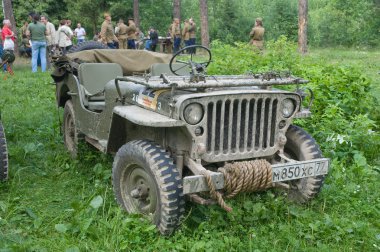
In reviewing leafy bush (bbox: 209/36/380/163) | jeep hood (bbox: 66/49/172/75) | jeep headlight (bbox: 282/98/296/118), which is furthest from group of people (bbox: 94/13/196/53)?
jeep headlight (bbox: 282/98/296/118)

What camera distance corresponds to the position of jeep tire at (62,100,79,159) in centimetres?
644

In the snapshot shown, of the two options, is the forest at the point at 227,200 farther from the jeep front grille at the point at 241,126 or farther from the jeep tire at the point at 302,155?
the jeep front grille at the point at 241,126

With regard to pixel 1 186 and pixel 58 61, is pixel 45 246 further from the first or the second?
pixel 58 61

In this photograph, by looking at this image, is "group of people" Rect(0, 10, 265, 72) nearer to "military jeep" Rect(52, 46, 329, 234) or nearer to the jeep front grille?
"military jeep" Rect(52, 46, 329, 234)

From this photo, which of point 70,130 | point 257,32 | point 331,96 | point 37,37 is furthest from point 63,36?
point 331,96

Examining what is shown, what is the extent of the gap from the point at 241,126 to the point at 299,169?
60cm

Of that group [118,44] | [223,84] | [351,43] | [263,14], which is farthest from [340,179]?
[263,14]

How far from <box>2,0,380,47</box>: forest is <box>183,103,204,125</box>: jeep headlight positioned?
2493 centimetres

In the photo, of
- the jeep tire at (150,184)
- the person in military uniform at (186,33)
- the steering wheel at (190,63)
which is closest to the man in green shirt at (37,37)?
the person in military uniform at (186,33)

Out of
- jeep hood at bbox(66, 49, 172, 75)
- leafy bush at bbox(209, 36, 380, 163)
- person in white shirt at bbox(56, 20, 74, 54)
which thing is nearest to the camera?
leafy bush at bbox(209, 36, 380, 163)

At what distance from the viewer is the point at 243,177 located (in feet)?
13.5

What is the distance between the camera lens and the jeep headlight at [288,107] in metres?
4.55

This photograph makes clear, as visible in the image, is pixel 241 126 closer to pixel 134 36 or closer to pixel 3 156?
pixel 3 156

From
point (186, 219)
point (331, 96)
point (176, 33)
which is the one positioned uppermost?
point (176, 33)
